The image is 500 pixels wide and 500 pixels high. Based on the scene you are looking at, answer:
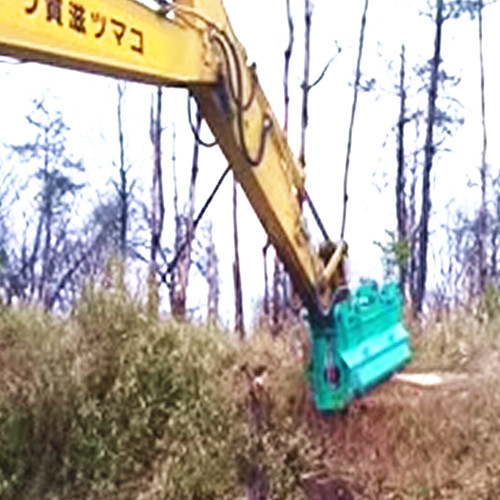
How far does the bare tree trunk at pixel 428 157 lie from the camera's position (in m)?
20.9

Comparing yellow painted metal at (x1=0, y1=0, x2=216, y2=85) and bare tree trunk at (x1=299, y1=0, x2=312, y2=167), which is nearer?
yellow painted metal at (x1=0, y1=0, x2=216, y2=85)

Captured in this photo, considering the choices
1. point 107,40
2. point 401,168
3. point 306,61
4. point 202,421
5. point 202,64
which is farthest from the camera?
point 401,168

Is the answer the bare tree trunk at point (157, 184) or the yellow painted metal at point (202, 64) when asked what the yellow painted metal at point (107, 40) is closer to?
the yellow painted metal at point (202, 64)

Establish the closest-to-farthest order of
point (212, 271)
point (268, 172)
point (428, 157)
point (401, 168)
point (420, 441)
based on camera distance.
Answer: point (268, 172), point (420, 441), point (428, 157), point (212, 271), point (401, 168)

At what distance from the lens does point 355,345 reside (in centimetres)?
697

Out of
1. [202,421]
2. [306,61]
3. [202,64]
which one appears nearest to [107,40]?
[202,64]

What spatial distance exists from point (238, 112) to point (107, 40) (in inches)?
55.4

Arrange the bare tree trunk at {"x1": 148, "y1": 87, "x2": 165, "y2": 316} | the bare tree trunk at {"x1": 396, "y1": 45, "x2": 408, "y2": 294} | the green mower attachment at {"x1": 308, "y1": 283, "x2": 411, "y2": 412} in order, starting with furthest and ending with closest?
the bare tree trunk at {"x1": 396, "y1": 45, "x2": 408, "y2": 294} → the bare tree trunk at {"x1": 148, "y1": 87, "x2": 165, "y2": 316} → the green mower attachment at {"x1": 308, "y1": 283, "x2": 411, "y2": 412}

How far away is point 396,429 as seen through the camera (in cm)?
721

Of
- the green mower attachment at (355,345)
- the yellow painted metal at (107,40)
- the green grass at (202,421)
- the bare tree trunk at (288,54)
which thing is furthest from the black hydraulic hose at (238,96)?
the bare tree trunk at (288,54)

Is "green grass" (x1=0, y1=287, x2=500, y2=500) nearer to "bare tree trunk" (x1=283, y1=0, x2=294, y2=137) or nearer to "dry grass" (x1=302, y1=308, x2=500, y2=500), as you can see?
"dry grass" (x1=302, y1=308, x2=500, y2=500)

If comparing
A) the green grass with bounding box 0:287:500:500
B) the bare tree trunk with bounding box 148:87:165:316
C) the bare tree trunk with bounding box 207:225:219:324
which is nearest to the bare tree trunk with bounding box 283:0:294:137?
the bare tree trunk with bounding box 148:87:165:316

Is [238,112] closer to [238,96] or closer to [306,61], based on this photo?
[238,96]

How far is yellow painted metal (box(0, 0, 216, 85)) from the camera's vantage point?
14.4 feet
